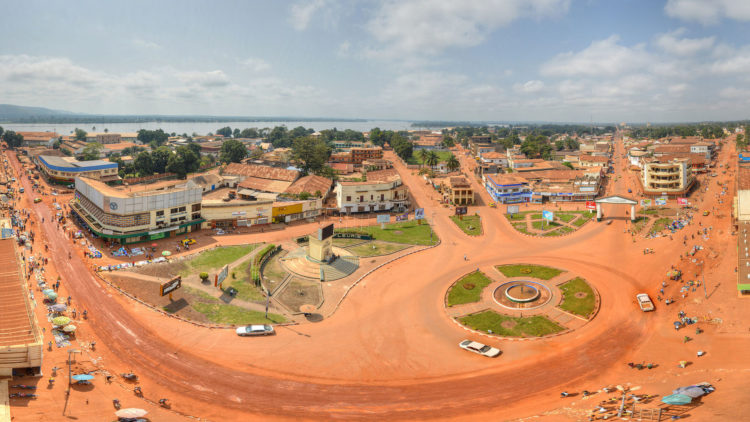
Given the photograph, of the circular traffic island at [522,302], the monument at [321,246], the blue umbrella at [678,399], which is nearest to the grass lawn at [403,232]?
the monument at [321,246]

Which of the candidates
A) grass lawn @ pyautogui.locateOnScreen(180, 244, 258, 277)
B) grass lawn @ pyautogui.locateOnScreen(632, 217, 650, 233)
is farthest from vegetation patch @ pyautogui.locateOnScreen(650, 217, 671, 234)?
grass lawn @ pyautogui.locateOnScreen(180, 244, 258, 277)

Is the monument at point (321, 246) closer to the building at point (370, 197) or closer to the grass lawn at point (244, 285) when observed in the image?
the grass lawn at point (244, 285)

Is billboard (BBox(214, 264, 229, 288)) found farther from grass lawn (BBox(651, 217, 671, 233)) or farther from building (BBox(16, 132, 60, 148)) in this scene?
building (BBox(16, 132, 60, 148))

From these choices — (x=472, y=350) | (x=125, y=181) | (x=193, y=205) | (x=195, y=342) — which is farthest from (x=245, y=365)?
(x=125, y=181)

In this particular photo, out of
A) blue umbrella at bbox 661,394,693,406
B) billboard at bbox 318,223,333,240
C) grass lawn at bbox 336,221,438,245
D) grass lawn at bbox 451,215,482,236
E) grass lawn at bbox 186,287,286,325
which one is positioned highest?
billboard at bbox 318,223,333,240

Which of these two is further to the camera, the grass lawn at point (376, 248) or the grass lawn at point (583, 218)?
the grass lawn at point (583, 218)

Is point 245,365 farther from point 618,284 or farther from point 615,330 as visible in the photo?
point 618,284

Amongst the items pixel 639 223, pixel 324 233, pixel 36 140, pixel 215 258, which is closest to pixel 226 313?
pixel 215 258
